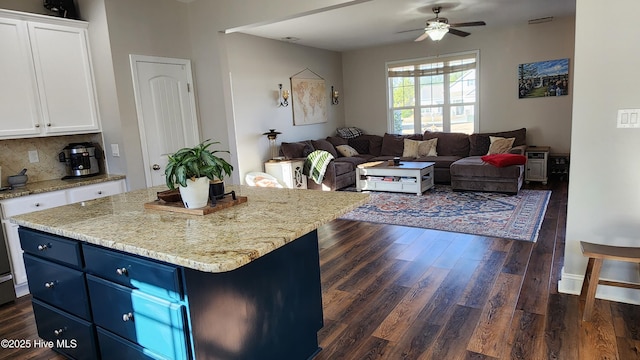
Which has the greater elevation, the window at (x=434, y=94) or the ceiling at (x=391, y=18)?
the ceiling at (x=391, y=18)

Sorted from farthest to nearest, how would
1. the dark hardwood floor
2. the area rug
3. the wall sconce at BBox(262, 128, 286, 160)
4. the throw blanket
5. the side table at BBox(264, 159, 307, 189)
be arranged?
the wall sconce at BBox(262, 128, 286, 160), the throw blanket, the side table at BBox(264, 159, 307, 189), the area rug, the dark hardwood floor

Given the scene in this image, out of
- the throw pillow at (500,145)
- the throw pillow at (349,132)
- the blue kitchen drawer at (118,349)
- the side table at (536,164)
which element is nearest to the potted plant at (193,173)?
the blue kitchen drawer at (118,349)

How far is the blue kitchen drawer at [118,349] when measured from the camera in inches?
65.1

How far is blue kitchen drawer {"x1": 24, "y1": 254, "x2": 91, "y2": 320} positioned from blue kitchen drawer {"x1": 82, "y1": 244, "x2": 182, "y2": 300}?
17 centimetres

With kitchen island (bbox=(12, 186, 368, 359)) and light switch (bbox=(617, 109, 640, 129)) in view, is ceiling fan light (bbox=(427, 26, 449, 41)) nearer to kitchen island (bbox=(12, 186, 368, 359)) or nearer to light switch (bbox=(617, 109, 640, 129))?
light switch (bbox=(617, 109, 640, 129))

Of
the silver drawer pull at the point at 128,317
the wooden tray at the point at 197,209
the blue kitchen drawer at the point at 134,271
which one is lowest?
the silver drawer pull at the point at 128,317

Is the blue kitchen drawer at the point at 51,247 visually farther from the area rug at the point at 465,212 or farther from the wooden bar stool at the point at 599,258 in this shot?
the area rug at the point at 465,212

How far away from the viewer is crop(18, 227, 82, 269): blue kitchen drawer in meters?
1.89

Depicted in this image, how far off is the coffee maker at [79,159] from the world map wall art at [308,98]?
3.88m

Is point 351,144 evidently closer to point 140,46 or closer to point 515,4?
point 515,4

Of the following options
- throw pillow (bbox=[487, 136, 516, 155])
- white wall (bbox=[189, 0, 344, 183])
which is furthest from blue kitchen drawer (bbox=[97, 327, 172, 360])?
throw pillow (bbox=[487, 136, 516, 155])

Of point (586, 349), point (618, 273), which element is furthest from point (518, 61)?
point (586, 349)

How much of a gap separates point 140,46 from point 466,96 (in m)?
5.66

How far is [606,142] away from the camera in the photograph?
2.42m
